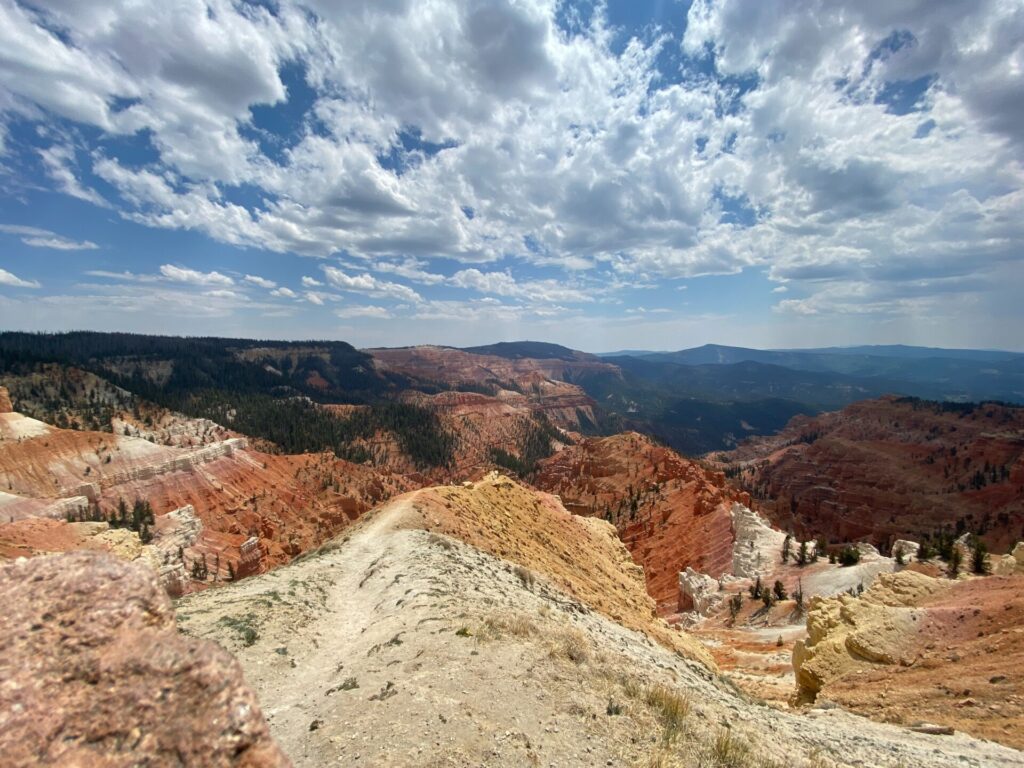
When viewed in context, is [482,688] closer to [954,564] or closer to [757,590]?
[954,564]

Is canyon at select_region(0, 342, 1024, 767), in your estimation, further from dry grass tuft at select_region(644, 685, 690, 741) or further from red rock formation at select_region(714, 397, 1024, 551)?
red rock formation at select_region(714, 397, 1024, 551)

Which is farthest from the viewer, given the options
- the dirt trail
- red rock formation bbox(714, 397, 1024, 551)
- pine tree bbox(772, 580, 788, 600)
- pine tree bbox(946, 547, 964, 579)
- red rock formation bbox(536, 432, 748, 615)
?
red rock formation bbox(714, 397, 1024, 551)

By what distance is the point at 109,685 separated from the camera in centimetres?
441

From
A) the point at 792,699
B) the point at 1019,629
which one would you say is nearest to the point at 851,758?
the point at 792,699

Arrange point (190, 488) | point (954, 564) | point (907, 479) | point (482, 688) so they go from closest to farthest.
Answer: point (482, 688)
point (954, 564)
point (190, 488)
point (907, 479)

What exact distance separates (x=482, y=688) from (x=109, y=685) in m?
6.68

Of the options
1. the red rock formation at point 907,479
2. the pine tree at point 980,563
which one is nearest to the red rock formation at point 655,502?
the red rock formation at point 907,479

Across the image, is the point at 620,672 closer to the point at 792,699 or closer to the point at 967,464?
the point at 792,699

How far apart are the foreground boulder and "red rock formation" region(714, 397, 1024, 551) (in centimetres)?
6744

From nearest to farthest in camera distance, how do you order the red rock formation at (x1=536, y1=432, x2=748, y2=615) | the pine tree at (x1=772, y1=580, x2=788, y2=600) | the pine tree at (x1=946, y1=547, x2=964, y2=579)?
1. the pine tree at (x1=946, y1=547, x2=964, y2=579)
2. the pine tree at (x1=772, y1=580, x2=788, y2=600)
3. the red rock formation at (x1=536, y1=432, x2=748, y2=615)

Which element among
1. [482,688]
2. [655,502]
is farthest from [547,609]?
[655,502]

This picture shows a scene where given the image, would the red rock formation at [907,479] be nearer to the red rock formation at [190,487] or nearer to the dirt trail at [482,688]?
the dirt trail at [482,688]

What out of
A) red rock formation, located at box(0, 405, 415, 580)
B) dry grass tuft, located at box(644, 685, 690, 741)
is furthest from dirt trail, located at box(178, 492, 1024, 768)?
red rock formation, located at box(0, 405, 415, 580)

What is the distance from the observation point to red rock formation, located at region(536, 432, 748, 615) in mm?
53188
